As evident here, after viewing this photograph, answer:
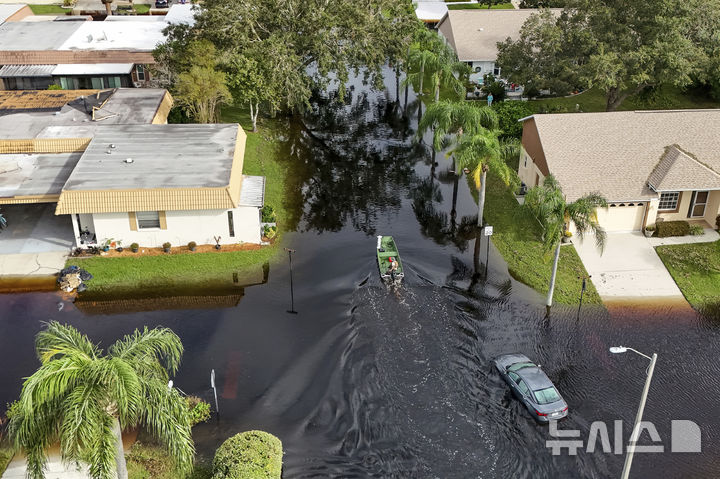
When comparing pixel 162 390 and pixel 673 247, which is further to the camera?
pixel 673 247

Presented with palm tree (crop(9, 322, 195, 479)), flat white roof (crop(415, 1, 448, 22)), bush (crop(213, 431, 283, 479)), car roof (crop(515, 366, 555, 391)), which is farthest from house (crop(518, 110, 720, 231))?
flat white roof (crop(415, 1, 448, 22))

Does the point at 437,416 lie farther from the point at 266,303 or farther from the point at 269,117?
the point at 269,117

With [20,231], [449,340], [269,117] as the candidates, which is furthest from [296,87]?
[449,340]

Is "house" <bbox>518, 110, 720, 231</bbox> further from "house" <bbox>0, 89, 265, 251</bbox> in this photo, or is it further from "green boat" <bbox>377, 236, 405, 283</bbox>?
"house" <bbox>0, 89, 265, 251</bbox>

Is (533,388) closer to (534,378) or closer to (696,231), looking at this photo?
(534,378)

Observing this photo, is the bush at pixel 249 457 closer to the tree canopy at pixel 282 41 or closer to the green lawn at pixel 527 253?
the green lawn at pixel 527 253

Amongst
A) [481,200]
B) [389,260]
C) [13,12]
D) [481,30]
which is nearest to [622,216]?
[481,200]

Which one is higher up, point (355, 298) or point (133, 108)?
point (133, 108)
